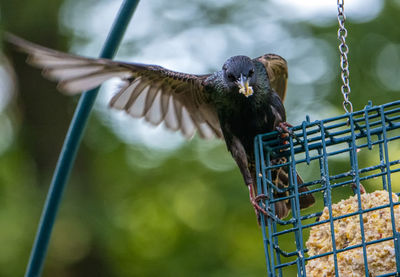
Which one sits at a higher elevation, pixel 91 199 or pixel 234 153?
pixel 91 199

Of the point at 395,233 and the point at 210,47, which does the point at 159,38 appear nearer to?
the point at 210,47

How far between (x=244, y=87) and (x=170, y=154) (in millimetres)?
3191

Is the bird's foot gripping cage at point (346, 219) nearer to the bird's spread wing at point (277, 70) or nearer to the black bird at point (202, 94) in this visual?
the black bird at point (202, 94)

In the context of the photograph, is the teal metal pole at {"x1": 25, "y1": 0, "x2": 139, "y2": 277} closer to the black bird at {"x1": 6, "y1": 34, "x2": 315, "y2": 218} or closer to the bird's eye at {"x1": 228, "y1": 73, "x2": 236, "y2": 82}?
the black bird at {"x1": 6, "y1": 34, "x2": 315, "y2": 218}

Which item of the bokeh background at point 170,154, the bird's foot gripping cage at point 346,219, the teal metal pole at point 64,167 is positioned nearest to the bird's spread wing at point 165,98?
the teal metal pole at point 64,167

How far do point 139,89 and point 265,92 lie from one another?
3.25 ft

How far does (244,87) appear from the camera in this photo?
387 cm

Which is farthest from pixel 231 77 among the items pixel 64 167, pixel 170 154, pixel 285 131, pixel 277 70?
pixel 170 154

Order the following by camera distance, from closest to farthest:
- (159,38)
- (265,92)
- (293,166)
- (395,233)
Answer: (395,233) < (293,166) < (265,92) < (159,38)

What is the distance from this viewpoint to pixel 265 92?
4.03 m

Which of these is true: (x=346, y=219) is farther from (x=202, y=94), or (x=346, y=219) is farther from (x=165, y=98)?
(x=165, y=98)

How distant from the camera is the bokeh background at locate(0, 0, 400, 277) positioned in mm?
6801

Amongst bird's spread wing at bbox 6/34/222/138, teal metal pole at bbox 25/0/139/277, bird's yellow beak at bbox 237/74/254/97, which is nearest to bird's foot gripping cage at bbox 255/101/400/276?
bird's yellow beak at bbox 237/74/254/97


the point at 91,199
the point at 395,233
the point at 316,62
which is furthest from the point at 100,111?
the point at 395,233
